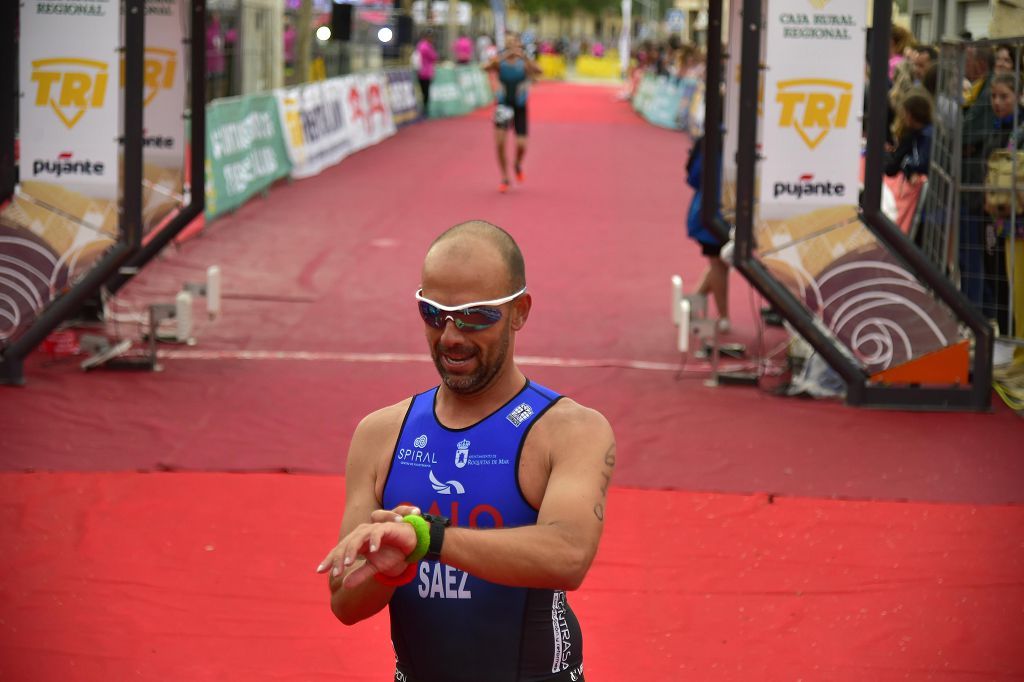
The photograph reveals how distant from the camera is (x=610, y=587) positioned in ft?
19.6

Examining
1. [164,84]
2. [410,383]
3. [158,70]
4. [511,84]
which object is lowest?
[410,383]

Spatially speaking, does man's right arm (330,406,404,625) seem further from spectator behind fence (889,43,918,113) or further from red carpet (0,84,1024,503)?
spectator behind fence (889,43,918,113)

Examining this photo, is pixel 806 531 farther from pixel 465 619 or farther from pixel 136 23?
pixel 136 23

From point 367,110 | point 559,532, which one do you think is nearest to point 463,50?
point 367,110

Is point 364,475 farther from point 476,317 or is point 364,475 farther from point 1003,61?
point 1003,61

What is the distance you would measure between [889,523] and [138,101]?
5.62 m

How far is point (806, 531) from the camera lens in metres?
6.81

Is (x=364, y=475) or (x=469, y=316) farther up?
(x=469, y=316)

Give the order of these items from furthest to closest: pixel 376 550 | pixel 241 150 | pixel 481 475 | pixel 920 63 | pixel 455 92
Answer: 1. pixel 455 92
2. pixel 241 150
3. pixel 920 63
4. pixel 481 475
5. pixel 376 550

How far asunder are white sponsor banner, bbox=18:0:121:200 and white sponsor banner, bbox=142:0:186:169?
134 centimetres

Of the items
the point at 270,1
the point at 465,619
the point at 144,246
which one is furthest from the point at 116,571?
the point at 270,1

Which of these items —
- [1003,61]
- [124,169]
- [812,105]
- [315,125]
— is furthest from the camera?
[315,125]

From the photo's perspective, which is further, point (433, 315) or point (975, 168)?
point (975, 168)

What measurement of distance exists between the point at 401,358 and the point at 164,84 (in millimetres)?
2948
